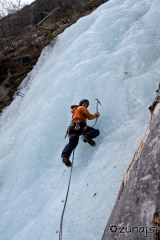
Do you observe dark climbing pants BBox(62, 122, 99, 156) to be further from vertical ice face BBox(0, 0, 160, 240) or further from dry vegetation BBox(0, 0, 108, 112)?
dry vegetation BBox(0, 0, 108, 112)

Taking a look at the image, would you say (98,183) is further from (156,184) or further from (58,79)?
(58,79)

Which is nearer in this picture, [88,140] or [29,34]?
[88,140]

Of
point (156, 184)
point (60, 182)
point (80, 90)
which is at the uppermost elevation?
point (156, 184)

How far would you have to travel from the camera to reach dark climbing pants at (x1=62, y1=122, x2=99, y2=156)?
11.3 ft

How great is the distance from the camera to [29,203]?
11.2ft

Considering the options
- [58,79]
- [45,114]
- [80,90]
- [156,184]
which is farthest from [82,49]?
[156,184]

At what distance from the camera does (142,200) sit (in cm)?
144

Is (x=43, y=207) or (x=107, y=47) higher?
(x=107, y=47)

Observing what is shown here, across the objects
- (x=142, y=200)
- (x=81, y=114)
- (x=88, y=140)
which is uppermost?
(x=142, y=200)

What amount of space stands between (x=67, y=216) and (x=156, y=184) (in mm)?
1608

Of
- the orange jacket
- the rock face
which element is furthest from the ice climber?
the rock face

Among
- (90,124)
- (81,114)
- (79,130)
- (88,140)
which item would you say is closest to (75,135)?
(79,130)

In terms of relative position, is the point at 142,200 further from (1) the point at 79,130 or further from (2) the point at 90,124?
(2) the point at 90,124

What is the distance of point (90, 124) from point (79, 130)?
Answer: 43cm
